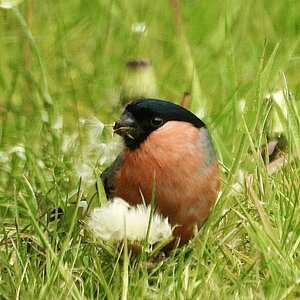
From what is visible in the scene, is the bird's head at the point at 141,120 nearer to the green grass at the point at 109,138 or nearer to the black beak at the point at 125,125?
the black beak at the point at 125,125

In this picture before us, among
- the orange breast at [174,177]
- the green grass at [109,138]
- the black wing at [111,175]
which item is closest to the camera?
the green grass at [109,138]

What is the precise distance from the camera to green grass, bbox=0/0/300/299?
2.97 meters

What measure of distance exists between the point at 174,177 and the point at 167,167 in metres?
0.04

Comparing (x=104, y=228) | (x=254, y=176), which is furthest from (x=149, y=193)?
(x=254, y=176)

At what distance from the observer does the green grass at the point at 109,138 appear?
2971 millimetres

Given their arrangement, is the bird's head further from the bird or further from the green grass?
the green grass

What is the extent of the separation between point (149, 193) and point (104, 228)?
0.61 ft

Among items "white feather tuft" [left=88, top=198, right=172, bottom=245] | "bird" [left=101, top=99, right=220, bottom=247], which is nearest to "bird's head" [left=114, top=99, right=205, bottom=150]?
"bird" [left=101, top=99, right=220, bottom=247]

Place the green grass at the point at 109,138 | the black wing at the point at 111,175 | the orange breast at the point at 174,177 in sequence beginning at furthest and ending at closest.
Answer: the black wing at the point at 111,175 < the orange breast at the point at 174,177 < the green grass at the point at 109,138

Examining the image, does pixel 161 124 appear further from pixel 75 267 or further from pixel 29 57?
pixel 29 57

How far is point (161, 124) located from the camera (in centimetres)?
326

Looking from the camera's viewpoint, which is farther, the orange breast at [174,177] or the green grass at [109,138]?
the orange breast at [174,177]

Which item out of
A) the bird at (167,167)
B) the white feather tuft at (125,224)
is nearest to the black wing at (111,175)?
the bird at (167,167)

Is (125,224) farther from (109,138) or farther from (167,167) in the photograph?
(109,138)
